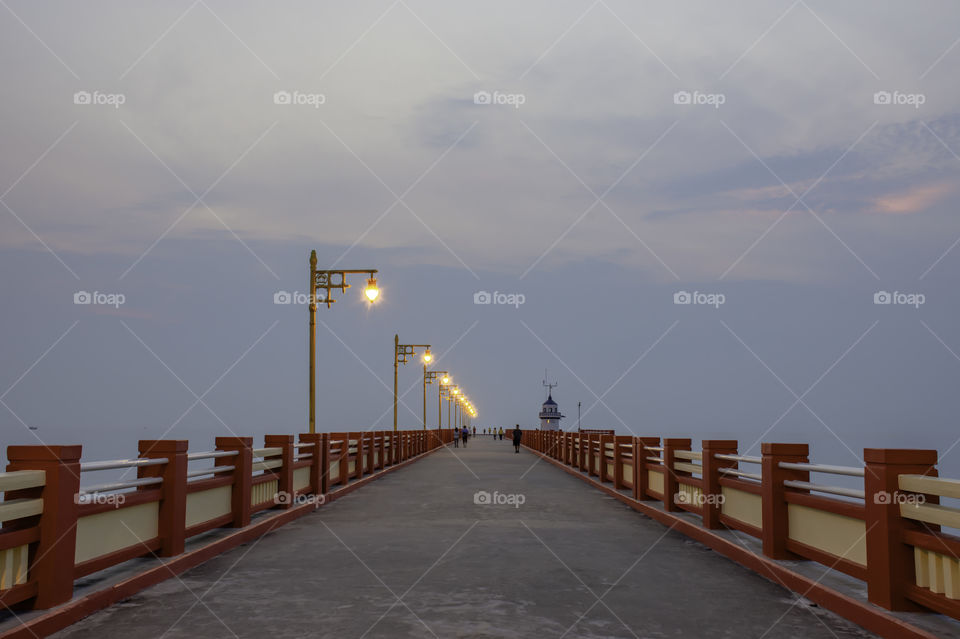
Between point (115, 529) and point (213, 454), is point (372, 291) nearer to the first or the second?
point (213, 454)

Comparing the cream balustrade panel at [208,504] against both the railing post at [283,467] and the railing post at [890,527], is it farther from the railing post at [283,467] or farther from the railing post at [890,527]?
the railing post at [890,527]

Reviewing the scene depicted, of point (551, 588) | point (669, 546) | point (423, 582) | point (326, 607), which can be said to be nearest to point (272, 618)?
point (326, 607)

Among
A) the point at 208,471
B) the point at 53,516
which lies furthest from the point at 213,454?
the point at 53,516

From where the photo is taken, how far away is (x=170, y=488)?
29.5ft

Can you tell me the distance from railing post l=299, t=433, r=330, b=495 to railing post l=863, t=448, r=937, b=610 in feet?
42.3

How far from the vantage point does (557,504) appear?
1716 cm

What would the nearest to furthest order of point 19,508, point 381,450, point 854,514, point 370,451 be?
1. point 19,508
2. point 854,514
3. point 370,451
4. point 381,450

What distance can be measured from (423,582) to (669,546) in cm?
436

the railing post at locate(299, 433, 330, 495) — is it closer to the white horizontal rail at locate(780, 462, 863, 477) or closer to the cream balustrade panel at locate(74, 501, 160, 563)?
the cream balustrade panel at locate(74, 501, 160, 563)

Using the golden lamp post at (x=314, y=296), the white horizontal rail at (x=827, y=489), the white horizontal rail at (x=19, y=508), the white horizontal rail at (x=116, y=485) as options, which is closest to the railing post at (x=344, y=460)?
the golden lamp post at (x=314, y=296)
